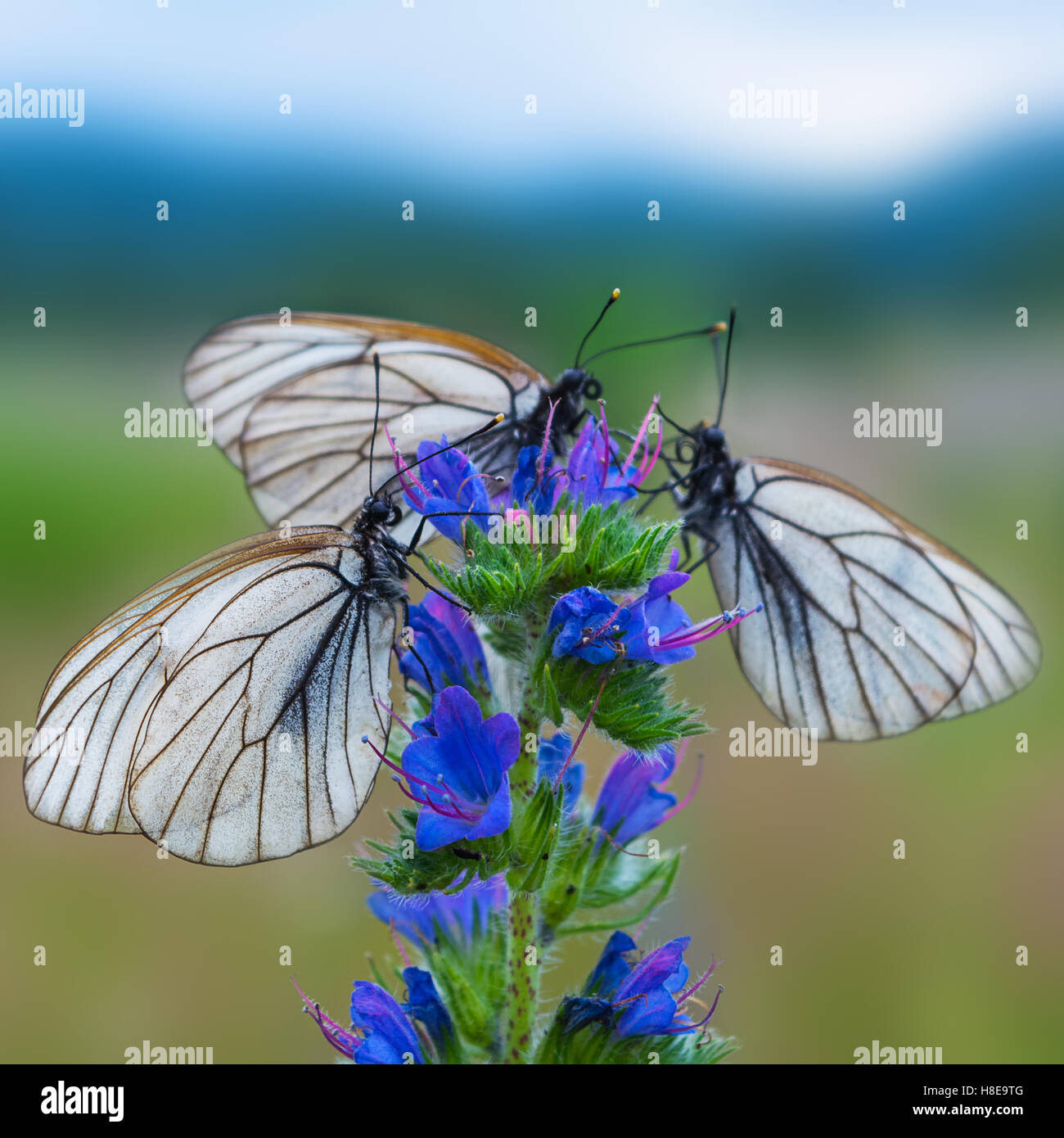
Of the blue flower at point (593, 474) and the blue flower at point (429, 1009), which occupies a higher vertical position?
the blue flower at point (593, 474)

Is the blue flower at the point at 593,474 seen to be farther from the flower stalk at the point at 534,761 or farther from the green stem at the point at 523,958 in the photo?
the green stem at the point at 523,958

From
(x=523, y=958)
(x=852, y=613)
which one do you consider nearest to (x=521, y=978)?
(x=523, y=958)

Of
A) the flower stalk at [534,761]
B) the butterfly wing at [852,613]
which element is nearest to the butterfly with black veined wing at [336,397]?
the flower stalk at [534,761]

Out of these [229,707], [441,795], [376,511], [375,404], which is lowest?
[441,795]

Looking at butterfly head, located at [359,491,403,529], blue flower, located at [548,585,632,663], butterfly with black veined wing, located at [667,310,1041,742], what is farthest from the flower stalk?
butterfly with black veined wing, located at [667,310,1041,742]

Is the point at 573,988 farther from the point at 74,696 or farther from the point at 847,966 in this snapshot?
the point at 847,966

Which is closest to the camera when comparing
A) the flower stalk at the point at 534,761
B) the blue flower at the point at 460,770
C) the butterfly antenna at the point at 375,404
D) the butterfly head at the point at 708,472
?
the blue flower at the point at 460,770

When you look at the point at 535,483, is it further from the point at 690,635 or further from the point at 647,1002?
the point at 647,1002

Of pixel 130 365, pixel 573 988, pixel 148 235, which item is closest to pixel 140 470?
pixel 130 365
